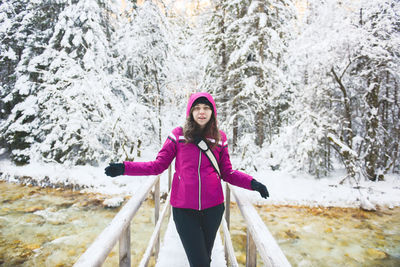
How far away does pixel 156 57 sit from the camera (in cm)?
1377

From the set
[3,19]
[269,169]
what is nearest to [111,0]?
[3,19]

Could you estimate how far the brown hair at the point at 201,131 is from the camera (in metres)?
2.15

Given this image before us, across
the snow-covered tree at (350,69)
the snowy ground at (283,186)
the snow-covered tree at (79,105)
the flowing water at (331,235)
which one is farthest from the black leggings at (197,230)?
the snow-covered tree at (350,69)

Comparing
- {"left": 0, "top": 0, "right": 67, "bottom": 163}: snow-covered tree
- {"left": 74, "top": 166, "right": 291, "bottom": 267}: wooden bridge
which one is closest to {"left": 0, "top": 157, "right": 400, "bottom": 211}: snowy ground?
{"left": 0, "top": 0, "right": 67, "bottom": 163}: snow-covered tree

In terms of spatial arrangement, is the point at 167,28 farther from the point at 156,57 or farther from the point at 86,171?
the point at 86,171

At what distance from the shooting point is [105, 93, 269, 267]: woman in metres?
2.04

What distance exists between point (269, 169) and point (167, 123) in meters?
6.33

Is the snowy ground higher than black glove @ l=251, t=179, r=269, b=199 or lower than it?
lower

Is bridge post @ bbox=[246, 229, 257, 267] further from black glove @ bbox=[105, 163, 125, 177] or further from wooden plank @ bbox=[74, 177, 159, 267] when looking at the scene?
black glove @ bbox=[105, 163, 125, 177]

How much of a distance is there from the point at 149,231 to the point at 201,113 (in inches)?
268

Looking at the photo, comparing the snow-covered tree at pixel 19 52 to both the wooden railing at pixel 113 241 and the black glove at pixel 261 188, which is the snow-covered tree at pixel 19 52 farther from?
the black glove at pixel 261 188

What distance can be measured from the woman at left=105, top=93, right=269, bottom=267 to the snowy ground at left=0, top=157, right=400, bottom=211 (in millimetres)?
7801

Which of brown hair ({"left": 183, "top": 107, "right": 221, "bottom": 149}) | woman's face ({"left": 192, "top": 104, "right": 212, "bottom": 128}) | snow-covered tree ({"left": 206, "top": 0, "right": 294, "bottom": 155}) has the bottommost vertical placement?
brown hair ({"left": 183, "top": 107, "right": 221, "bottom": 149})

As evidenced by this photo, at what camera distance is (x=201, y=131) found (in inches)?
87.8
